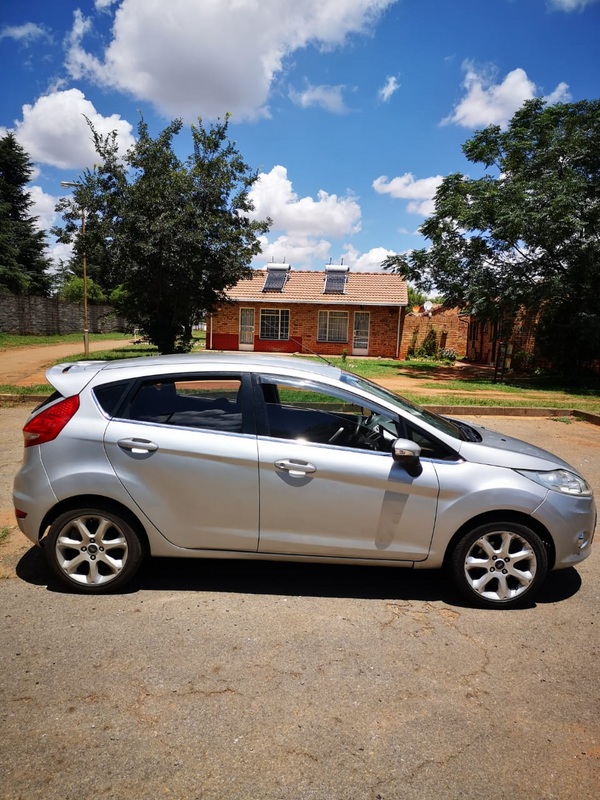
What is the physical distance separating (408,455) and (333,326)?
86.8 ft

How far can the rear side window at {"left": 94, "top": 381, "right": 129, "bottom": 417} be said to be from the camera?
139 inches

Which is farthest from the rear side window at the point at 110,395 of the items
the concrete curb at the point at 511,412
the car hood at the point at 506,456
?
the concrete curb at the point at 511,412

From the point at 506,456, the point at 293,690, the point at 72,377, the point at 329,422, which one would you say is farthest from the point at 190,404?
the point at 506,456

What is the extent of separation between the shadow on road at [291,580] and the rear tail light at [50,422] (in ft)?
Answer: 3.39

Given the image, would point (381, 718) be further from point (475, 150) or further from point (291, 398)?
point (475, 150)

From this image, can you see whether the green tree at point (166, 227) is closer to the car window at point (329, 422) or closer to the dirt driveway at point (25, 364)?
the dirt driveway at point (25, 364)

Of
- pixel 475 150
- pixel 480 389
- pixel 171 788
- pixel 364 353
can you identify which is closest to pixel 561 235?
pixel 480 389

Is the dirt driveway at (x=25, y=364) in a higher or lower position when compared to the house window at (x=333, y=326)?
lower

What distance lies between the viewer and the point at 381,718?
2488 millimetres

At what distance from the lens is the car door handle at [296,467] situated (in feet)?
11.0

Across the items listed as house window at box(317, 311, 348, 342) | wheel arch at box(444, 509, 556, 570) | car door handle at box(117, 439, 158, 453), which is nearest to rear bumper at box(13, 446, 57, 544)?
car door handle at box(117, 439, 158, 453)

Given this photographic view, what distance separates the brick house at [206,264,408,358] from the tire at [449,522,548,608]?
2540 cm

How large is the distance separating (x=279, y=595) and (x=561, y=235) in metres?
17.2

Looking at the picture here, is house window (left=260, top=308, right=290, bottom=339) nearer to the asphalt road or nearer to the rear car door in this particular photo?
the asphalt road
